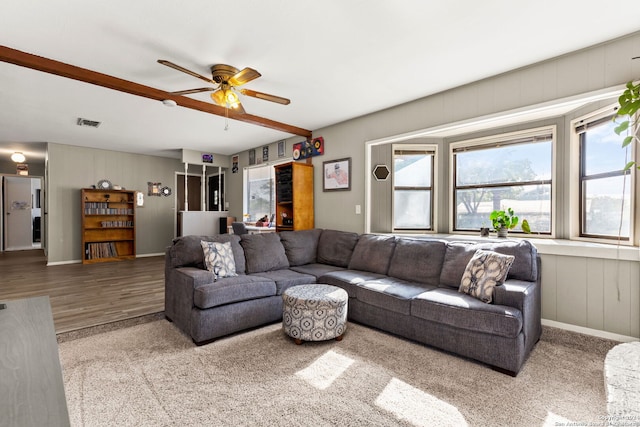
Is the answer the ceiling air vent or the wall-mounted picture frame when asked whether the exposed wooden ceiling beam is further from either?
the ceiling air vent

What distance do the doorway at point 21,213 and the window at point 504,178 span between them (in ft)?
35.0

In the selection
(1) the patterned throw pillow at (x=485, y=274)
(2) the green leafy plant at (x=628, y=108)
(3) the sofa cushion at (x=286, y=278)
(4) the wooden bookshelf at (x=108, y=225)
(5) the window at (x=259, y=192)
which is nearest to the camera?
(2) the green leafy plant at (x=628, y=108)

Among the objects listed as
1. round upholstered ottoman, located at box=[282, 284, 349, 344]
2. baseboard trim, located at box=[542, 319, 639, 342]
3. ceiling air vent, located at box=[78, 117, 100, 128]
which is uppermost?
ceiling air vent, located at box=[78, 117, 100, 128]

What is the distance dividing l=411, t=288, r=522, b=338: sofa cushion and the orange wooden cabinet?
2.78 meters

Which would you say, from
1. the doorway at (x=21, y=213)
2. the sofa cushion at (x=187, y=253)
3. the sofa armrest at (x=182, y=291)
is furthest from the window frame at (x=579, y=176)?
the doorway at (x=21, y=213)

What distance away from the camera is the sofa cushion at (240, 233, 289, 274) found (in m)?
3.48

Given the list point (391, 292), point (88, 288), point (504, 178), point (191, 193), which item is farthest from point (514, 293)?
point (191, 193)

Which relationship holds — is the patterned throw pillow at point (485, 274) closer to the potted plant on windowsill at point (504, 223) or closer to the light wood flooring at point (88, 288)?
the potted plant on windowsill at point (504, 223)

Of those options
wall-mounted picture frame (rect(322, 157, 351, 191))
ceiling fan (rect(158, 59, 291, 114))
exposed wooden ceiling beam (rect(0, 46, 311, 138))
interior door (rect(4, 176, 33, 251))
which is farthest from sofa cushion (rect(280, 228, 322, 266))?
interior door (rect(4, 176, 33, 251))

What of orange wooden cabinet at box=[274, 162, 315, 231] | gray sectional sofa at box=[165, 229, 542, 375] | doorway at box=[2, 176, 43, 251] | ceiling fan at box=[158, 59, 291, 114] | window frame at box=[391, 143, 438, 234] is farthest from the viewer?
doorway at box=[2, 176, 43, 251]

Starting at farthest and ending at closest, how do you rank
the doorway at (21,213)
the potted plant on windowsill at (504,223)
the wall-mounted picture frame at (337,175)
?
the doorway at (21,213), the wall-mounted picture frame at (337,175), the potted plant on windowsill at (504,223)

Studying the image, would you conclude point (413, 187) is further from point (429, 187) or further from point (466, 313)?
point (466, 313)

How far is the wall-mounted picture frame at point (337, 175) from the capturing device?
15.3 feet

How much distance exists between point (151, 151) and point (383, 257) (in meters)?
6.18
